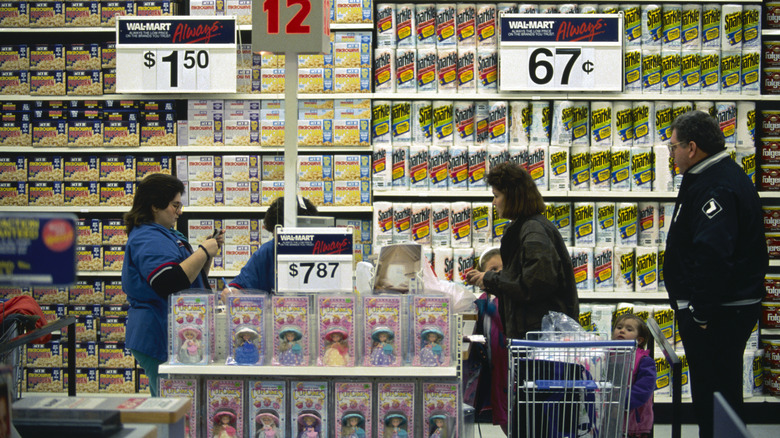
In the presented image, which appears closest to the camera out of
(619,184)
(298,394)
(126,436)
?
(126,436)

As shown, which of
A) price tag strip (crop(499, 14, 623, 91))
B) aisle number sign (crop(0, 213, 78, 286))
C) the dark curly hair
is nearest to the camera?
aisle number sign (crop(0, 213, 78, 286))

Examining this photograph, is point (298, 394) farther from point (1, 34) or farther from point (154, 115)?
point (1, 34)

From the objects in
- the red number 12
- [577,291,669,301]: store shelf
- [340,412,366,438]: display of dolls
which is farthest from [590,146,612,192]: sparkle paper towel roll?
[340,412,366,438]: display of dolls

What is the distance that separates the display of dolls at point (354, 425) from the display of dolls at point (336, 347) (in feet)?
0.60

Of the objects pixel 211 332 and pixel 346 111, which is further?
pixel 346 111

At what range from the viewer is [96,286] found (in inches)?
187

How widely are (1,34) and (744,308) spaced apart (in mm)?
4866

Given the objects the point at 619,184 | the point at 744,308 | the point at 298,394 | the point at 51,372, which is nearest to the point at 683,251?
the point at 744,308

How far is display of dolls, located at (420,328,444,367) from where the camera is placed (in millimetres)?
2490

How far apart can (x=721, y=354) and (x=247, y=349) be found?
2.01m

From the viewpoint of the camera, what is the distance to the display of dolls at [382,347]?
2.49 m

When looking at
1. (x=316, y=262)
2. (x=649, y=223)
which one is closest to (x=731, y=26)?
(x=649, y=223)

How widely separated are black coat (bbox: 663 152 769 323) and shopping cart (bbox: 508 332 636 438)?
71 centimetres

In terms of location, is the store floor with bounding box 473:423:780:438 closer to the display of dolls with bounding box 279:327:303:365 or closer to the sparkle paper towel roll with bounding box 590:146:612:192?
the sparkle paper towel roll with bounding box 590:146:612:192
